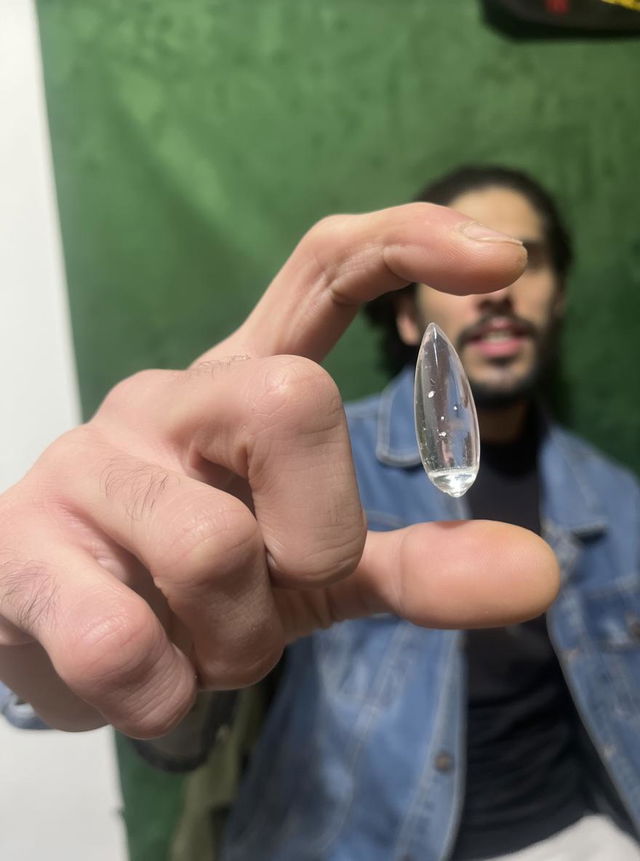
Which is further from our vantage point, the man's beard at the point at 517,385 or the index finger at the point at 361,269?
the man's beard at the point at 517,385

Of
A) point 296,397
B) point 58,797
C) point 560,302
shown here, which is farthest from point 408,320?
point 58,797

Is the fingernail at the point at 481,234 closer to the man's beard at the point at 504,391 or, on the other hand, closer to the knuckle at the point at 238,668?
the knuckle at the point at 238,668

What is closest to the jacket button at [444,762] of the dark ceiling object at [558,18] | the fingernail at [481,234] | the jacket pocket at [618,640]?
the jacket pocket at [618,640]

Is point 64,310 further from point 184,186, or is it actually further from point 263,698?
point 263,698

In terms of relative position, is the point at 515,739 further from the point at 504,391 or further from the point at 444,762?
the point at 504,391

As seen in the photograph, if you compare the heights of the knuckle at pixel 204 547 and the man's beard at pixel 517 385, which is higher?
the knuckle at pixel 204 547

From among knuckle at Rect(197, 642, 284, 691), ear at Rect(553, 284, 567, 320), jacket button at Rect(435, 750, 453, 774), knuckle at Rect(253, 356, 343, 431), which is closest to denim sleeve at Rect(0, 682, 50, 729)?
knuckle at Rect(197, 642, 284, 691)

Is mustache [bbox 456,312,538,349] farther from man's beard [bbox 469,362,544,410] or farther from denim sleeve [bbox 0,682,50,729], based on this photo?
denim sleeve [bbox 0,682,50,729]
